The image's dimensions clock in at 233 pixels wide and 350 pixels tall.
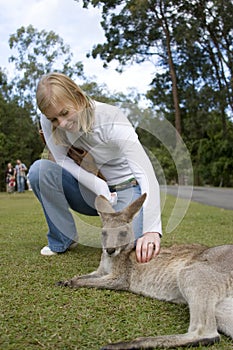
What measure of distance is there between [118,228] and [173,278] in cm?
58

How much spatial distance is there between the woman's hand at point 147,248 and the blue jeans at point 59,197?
119 centimetres

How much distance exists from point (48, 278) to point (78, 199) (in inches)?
44.2

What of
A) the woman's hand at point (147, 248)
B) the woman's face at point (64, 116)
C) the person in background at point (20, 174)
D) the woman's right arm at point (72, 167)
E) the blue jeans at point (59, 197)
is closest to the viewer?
the woman's hand at point (147, 248)

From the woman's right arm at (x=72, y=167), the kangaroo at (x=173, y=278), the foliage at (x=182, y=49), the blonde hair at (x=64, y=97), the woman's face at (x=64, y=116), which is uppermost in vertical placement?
the foliage at (x=182, y=49)

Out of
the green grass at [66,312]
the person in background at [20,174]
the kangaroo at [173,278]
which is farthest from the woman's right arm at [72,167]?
the person in background at [20,174]

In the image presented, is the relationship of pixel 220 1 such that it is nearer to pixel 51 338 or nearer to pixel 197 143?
pixel 197 143

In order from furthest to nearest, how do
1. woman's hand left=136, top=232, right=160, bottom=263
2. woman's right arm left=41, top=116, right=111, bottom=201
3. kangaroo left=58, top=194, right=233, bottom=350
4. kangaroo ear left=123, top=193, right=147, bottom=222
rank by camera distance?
1. woman's right arm left=41, top=116, right=111, bottom=201
2. kangaroo ear left=123, top=193, right=147, bottom=222
3. woman's hand left=136, top=232, right=160, bottom=263
4. kangaroo left=58, top=194, right=233, bottom=350

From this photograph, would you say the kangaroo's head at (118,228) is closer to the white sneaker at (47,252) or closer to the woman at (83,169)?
the woman at (83,169)

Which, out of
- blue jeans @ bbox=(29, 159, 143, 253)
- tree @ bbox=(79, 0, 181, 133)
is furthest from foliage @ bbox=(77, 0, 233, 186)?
blue jeans @ bbox=(29, 159, 143, 253)

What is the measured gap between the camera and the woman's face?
3154mm

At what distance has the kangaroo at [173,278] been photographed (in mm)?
1990

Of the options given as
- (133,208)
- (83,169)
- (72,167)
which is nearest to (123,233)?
(133,208)

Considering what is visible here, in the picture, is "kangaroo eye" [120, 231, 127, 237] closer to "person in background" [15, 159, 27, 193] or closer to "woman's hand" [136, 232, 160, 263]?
"woman's hand" [136, 232, 160, 263]

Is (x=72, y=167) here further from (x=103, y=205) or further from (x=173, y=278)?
(x=173, y=278)
